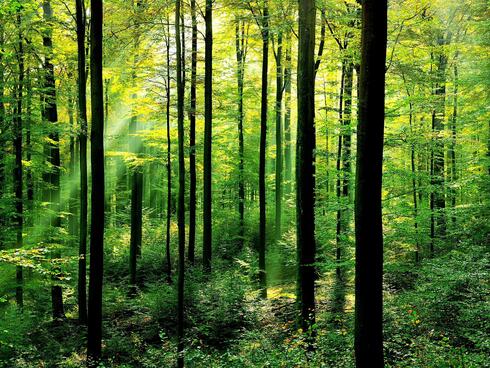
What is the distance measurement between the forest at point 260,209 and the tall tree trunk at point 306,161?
Result: 4 centimetres

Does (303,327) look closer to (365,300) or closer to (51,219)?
(365,300)

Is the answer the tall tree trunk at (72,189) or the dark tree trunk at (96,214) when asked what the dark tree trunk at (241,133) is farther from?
the dark tree trunk at (96,214)

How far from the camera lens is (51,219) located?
1420 cm

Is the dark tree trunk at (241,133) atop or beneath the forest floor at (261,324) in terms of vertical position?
atop

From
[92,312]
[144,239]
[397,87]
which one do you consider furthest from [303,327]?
[144,239]

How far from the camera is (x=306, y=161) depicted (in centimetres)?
884

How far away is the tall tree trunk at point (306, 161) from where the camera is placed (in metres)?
8.67

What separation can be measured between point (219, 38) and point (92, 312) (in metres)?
15.7

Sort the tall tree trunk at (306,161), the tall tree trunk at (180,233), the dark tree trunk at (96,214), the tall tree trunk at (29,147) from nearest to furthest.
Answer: the tall tree trunk at (306,161)
the dark tree trunk at (96,214)
the tall tree trunk at (180,233)
the tall tree trunk at (29,147)

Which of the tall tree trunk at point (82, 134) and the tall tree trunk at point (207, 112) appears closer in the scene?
the tall tree trunk at point (82, 134)

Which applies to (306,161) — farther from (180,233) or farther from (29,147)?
(29,147)

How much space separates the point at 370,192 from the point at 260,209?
9475mm

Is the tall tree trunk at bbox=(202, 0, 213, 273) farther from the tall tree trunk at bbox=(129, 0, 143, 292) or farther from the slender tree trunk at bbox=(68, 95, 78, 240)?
the slender tree trunk at bbox=(68, 95, 78, 240)

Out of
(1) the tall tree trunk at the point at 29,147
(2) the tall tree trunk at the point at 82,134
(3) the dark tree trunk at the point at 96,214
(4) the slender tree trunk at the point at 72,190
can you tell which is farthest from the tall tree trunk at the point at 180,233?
(4) the slender tree trunk at the point at 72,190
